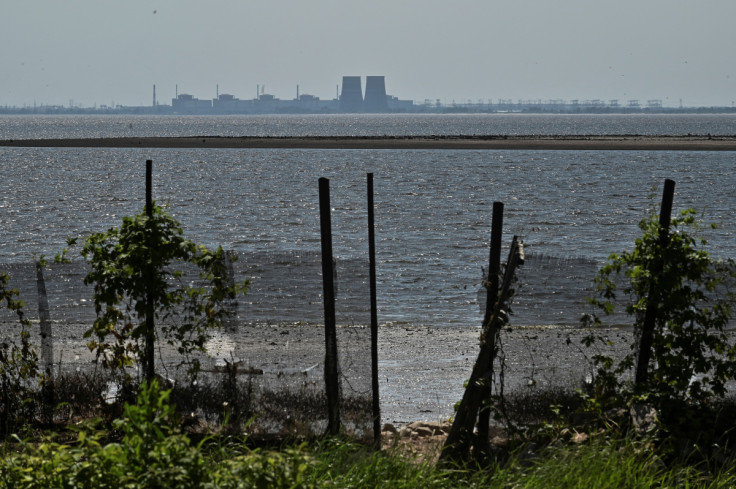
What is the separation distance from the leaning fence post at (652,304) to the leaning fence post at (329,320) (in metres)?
2.52

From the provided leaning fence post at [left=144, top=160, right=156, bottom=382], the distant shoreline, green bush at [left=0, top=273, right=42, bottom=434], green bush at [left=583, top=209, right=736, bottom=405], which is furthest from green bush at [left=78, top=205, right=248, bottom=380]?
the distant shoreline

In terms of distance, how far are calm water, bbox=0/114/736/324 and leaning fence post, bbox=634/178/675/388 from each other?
6.48 metres

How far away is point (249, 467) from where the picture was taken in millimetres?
4789

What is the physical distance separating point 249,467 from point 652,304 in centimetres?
434

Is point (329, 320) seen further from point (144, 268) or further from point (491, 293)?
point (144, 268)

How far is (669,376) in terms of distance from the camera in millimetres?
7812

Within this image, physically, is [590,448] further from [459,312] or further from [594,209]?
[594,209]

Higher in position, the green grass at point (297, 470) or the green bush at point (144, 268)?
the green bush at point (144, 268)

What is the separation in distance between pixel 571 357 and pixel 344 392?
357 cm

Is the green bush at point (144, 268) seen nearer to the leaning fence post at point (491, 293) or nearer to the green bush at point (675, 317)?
the leaning fence post at point (491, 293)

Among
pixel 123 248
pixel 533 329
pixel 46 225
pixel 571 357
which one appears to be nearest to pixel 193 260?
pixel 123 248

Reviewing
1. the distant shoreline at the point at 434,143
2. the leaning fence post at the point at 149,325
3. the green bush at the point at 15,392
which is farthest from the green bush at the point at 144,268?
the distant shoreline at the point at 434,143

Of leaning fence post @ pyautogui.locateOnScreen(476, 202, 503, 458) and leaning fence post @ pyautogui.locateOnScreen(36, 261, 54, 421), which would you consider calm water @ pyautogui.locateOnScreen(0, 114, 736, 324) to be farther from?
leaning fence post @ pyautogui.locateOnScreen(476, 202, 503, 458)

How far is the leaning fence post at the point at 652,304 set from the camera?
26.2 feet
